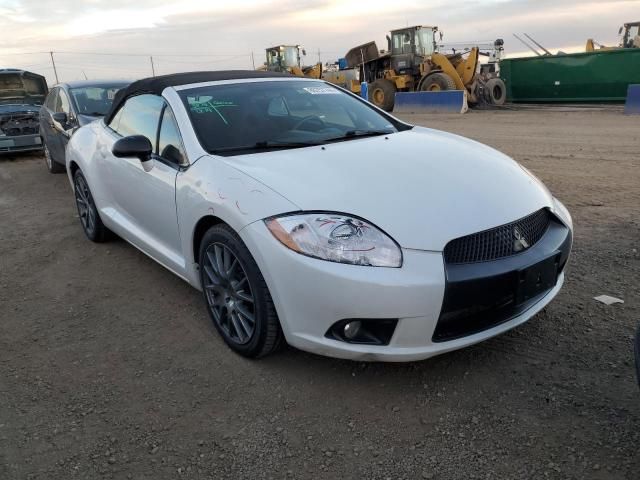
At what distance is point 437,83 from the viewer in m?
18.8

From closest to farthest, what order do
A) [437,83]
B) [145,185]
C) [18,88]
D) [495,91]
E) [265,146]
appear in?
[265,146], [145,185], [18,88], [437,83], [495,91]

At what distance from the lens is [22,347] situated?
3336 mm

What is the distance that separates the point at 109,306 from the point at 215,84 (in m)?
1.69

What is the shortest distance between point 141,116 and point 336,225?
2221 millimetres

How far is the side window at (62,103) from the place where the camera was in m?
7.92

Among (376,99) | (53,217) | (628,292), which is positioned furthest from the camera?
(376,99)

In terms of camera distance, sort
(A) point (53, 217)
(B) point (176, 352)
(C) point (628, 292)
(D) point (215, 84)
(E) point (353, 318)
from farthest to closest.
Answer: (A) point (53, 217)
(D) point (215, 84)
(C) point (628, 292)
(B) point (176, 352)
(E) point (353, 318)

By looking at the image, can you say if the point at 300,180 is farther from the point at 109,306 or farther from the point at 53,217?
the point at 53,217

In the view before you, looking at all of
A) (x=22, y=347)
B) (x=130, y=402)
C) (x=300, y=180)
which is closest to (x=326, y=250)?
(x=300, y=180)

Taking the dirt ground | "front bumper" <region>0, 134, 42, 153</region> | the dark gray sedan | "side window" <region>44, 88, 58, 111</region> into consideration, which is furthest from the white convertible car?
"front bumper" <region>0, 134, 42, 153</region>

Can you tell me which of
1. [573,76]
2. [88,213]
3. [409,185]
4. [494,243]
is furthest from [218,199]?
[573,76]

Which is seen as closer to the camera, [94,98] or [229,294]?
[229,294]

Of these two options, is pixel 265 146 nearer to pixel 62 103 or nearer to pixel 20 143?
pixel 62 103

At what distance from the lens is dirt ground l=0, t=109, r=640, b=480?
2.27 metres
